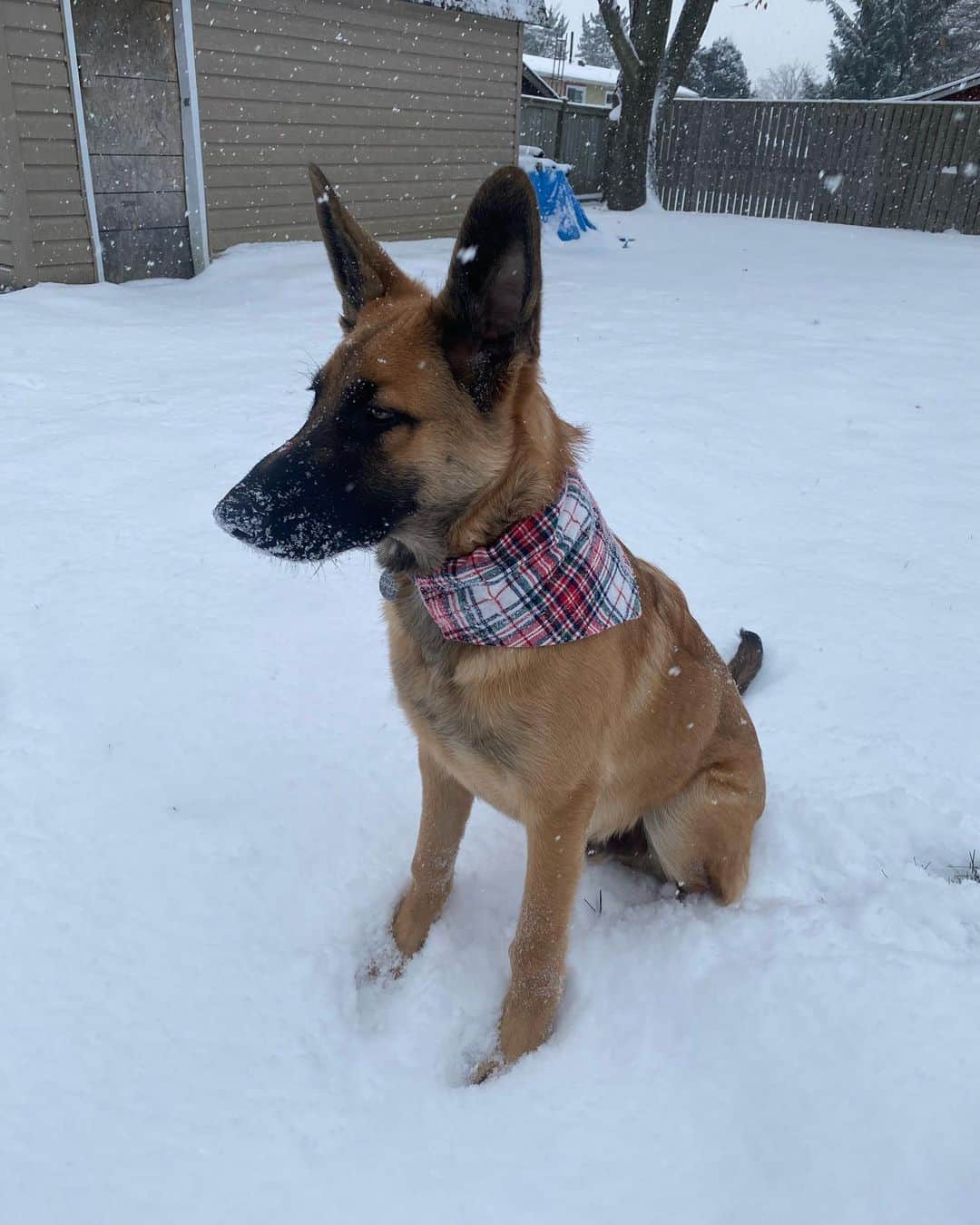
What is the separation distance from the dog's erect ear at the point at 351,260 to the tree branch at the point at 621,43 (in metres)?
18.5

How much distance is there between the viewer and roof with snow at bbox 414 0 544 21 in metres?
11.8

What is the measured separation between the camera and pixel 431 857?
2289mm

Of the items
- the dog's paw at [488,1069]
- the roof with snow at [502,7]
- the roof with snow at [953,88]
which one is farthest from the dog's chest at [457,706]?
the roof with snow at [953,88]

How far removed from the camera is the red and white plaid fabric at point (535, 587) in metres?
1.85

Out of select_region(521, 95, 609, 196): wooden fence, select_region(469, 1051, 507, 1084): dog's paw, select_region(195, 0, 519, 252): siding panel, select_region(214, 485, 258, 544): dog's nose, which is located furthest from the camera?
select_region(521, 95, 609, 196): wooden fence

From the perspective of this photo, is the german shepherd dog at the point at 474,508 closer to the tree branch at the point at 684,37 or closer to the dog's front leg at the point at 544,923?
the dog's front leg at the point at 544,923

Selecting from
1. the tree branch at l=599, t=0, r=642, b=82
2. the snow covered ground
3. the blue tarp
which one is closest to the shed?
the blue tarp

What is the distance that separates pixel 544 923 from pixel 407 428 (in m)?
1.23

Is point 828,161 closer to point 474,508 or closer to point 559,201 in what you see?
point 559,201

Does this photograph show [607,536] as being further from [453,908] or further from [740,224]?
[740,224]

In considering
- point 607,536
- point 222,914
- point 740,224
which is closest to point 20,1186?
point 222,914

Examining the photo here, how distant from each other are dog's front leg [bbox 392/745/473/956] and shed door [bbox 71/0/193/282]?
9.19 m

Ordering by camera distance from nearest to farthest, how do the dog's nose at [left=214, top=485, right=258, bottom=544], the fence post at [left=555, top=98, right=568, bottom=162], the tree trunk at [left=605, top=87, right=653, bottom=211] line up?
the dog's nose at [left=214, top=485, right=258, bottom=544]
the tree trunk at [left=605, top=87, right=653, bottom=211]
the fence post at [left=555, top=98, right=568, bottom=162]

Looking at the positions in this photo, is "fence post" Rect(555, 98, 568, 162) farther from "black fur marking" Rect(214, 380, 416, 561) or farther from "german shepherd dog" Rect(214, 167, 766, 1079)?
"black fur marking" Rect(214, 380, 416, 561)
